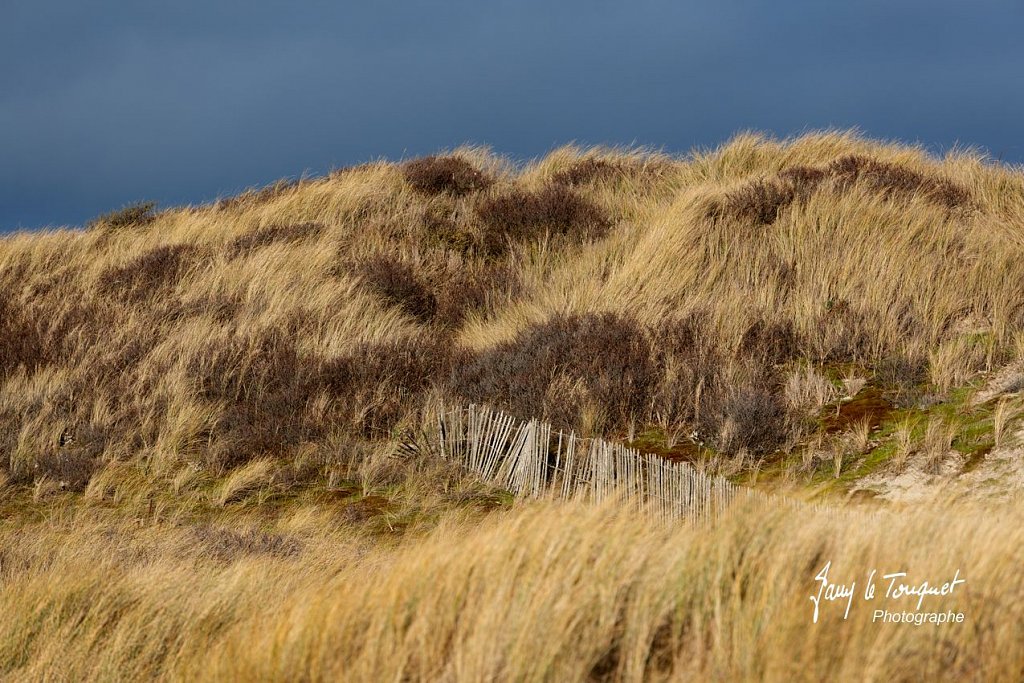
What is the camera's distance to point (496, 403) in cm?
838

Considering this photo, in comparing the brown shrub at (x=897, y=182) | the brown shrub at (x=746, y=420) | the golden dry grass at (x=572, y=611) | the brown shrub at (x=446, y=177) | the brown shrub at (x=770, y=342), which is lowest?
the golden dry grass at (x=572, y=611)

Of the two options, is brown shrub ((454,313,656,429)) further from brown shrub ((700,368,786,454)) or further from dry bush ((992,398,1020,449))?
dry bush ((992,398,1020,449))

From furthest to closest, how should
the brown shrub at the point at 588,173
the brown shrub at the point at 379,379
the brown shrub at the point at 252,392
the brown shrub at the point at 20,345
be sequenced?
the brown shrub at the point at 588,173 → the brown shrub at the point at 20,345 → the brown shrub at the point at 379,379 → the brown shrub at the point at 252,392

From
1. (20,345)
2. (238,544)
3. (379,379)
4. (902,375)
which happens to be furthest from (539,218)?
(238,544)

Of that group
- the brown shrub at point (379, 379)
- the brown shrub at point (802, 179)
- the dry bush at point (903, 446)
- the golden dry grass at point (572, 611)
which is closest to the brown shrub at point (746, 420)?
the dry bush at point (903, 446)

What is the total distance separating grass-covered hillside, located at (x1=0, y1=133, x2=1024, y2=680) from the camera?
3.24m

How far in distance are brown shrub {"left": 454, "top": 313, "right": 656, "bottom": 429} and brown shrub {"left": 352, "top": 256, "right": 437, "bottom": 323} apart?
236cm

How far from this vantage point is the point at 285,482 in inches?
296

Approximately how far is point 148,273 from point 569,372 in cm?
664

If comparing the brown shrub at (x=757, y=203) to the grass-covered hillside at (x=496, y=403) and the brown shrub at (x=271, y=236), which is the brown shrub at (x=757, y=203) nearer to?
the grass-covered hillside at (x=496, y=403)

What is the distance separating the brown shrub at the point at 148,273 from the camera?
11.9m

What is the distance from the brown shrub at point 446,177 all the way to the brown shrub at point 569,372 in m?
6.56

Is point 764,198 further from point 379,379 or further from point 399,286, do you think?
point 379,379
